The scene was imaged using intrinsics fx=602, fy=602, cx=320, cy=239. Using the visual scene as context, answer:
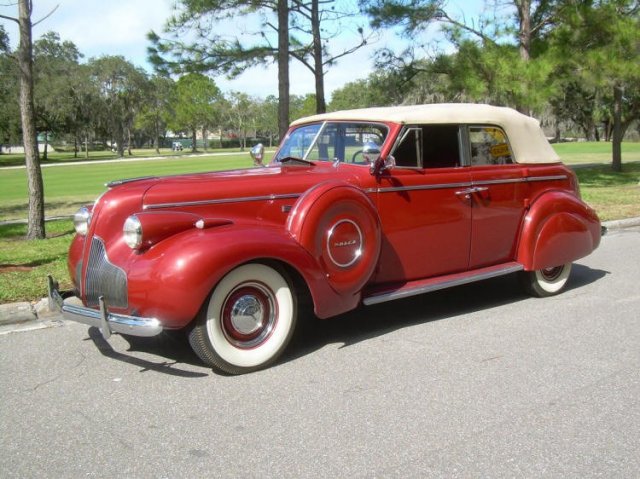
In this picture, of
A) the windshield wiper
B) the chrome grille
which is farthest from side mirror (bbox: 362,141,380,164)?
the chrome grille

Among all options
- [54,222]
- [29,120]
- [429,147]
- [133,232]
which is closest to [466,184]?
[429,147]

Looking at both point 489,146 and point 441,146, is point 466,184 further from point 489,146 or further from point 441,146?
point 489,146

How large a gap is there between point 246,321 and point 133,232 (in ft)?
3.05

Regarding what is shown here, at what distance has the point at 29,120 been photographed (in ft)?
30.2

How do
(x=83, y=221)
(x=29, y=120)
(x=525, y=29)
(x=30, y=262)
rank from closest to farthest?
(x=83, y=221) → (x=30, y=262) → (x=29, y=120) → (x=525, y=29)

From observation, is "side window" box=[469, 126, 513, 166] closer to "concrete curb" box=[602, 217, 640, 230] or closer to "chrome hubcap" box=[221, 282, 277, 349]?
"chrome hubcap" box=[221, 282, 277, 349]

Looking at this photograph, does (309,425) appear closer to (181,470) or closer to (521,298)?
(181,470)

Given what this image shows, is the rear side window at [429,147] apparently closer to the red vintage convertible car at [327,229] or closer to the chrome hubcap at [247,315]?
the red vintage convertible car at [327,229]

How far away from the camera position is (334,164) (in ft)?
16.4

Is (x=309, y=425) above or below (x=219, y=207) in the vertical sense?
below

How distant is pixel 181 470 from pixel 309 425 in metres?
0.73

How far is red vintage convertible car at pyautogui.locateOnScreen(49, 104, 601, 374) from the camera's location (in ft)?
12.5

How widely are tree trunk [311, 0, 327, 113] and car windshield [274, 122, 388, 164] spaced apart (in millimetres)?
9081

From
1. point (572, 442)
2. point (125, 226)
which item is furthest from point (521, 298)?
point (125, 226)
